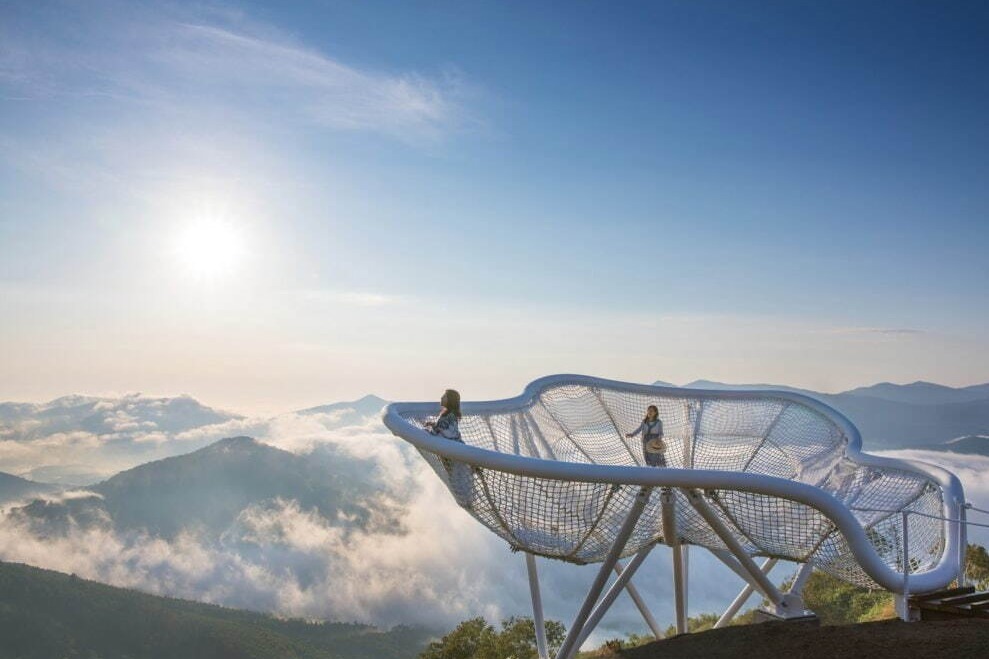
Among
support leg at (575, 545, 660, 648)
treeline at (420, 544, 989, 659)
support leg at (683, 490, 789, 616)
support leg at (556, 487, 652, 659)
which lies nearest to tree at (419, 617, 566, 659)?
treeline at (420, 544, 989, 659)

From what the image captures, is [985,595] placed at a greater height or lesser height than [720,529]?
lesser

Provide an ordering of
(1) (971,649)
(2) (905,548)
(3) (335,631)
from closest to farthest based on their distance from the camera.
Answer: (1) (971,649) → (2) (905,548) → (3) (335,631)

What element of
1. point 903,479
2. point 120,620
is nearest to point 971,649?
point 903,479

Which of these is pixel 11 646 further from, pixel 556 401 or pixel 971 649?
pixel 971 649

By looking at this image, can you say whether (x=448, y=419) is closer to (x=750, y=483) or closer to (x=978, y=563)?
(x=750, y=483)

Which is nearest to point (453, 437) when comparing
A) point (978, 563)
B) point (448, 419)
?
point (448, 419)

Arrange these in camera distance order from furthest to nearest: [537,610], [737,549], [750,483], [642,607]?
1. [642,607]
2. [537,610]
3. [737,549]
4. [750,483]

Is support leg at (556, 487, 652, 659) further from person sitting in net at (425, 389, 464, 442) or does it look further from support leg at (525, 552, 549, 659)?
person sitting in net at (425, 389, 464, 442)
